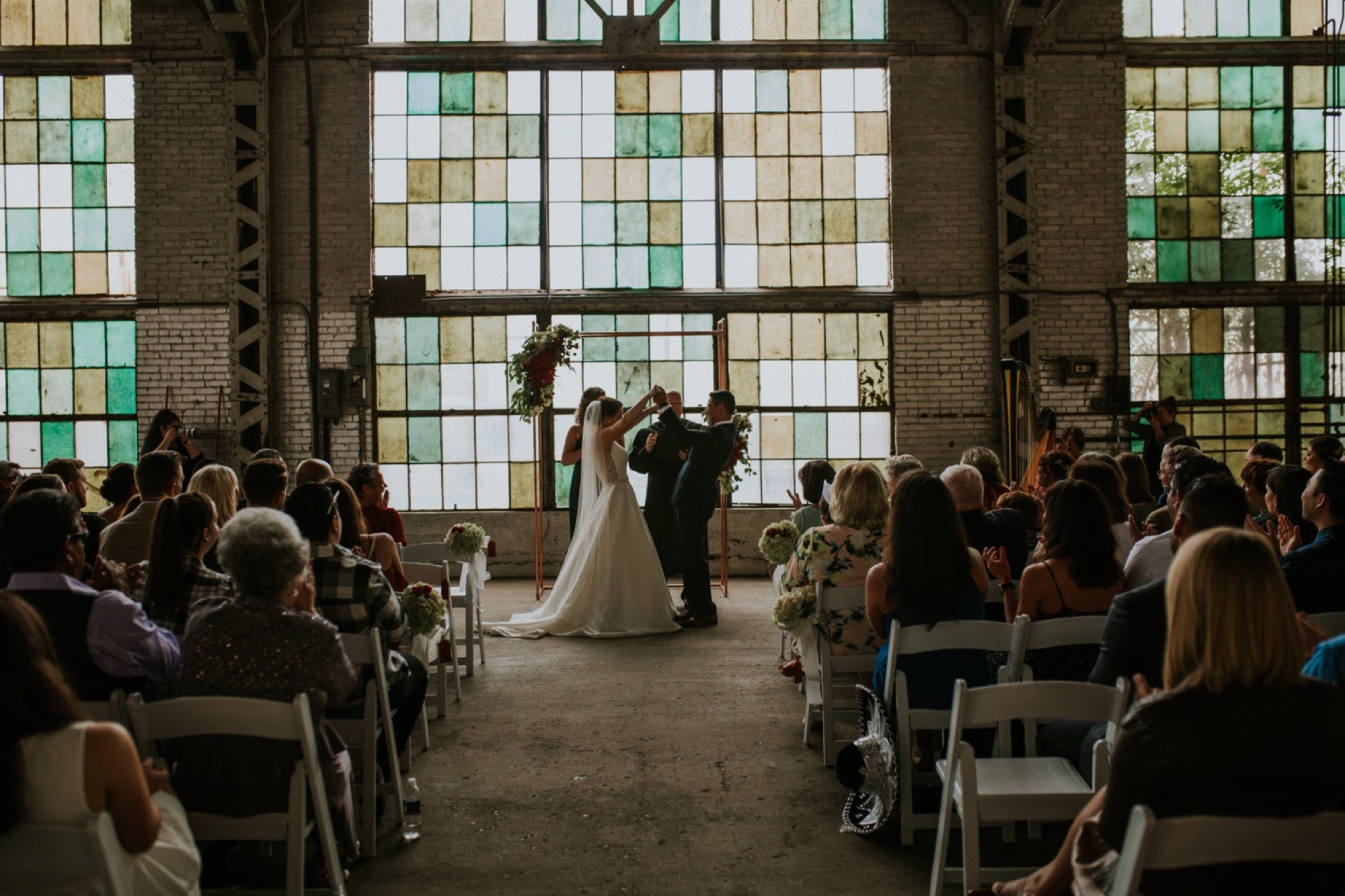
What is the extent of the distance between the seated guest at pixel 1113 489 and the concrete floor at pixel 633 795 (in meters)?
1.77

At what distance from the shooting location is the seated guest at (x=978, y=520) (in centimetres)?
550

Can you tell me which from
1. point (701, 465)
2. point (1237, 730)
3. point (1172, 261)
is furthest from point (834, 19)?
point (1237, 730)

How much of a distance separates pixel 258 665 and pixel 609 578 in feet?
18.1

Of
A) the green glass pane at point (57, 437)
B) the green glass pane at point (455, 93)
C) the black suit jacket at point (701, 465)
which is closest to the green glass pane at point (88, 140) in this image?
the green glass pane at point (57, 437)

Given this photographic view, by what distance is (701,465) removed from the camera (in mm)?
9570

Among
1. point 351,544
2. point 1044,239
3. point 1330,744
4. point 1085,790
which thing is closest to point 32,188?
point 351,544

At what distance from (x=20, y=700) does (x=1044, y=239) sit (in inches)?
432

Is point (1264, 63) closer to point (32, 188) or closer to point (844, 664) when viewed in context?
point (844, 664)

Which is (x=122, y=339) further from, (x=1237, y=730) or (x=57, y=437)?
(x=1237, y=730)

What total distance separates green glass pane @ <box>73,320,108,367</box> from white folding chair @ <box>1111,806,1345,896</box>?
11740mm

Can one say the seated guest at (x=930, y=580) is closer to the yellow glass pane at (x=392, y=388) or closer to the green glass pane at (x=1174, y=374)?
the yellow glass pane at (x=392, y=388)

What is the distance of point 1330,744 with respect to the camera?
7.79 ft

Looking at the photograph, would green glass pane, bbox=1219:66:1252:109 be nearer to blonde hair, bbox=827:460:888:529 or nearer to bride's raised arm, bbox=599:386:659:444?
bride's raised arm, bbox=599:386:659:444

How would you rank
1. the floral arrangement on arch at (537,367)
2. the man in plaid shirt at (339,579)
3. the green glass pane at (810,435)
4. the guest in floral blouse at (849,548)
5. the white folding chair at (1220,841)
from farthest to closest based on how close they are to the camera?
the green glass pane at (810,435)
the floral arrangement on arch at (537,367)
the guest in floral blouse at (849,548)
the man in plaid shirt at (339,579)
the white folding chair at (1220,841)
